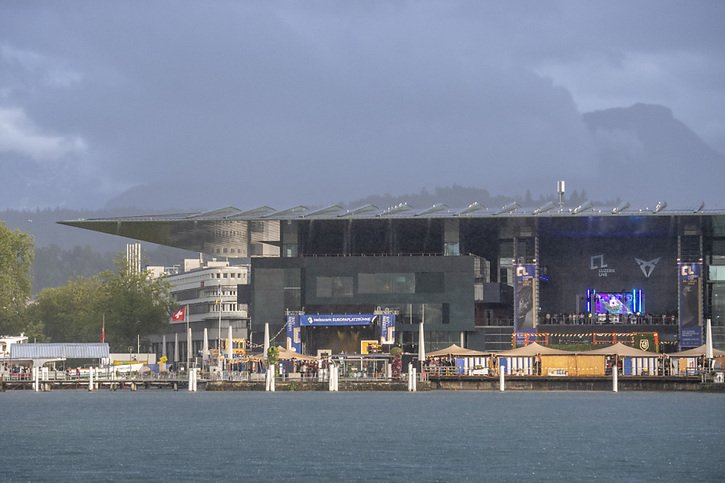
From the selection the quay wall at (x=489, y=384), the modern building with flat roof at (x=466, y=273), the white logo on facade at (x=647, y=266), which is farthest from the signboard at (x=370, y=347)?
the white logo on facade at (x=647, y=266)

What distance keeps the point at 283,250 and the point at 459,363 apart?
2899 centimetres

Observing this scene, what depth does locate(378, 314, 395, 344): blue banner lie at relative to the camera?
406ft

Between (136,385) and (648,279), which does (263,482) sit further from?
(648,279)

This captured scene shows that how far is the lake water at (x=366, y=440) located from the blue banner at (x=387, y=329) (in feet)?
96.4

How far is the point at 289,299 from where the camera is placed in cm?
12700

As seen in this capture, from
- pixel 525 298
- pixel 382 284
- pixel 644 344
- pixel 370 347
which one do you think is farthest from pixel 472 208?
pixel 644 344

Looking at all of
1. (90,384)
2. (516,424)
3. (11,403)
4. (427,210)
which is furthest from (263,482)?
(427,210)

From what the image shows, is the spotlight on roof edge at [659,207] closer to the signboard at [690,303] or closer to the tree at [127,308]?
the signboard at [690,303]

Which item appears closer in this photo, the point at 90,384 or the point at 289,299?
the point at 90,384

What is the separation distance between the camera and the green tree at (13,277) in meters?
166

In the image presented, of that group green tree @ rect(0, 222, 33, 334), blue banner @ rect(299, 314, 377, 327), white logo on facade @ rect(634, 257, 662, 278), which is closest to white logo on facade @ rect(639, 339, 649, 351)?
white logo on facade @ rect(634, 257, 662, 278)

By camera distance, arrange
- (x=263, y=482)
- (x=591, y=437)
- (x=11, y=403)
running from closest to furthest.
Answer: (x=263, y=482) < (x=591, y=437) < (x=11, y=403)

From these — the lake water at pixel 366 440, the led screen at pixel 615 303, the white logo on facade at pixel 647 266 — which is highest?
the white logo on facade at pixel 647 266

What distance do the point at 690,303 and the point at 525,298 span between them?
1335 centimetres
